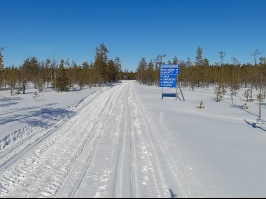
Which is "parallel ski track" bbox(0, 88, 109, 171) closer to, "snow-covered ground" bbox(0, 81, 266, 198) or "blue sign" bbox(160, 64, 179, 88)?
"snow-covered ground" bbox(0, 81, 266, 198)

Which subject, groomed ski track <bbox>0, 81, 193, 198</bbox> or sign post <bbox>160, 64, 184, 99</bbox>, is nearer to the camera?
groomed ski track <bbox>0, 81, 193, 198</bbox>

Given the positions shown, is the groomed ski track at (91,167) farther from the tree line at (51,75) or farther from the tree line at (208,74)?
the tree line at (208,74)

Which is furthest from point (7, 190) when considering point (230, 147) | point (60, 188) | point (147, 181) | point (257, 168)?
point (230, 147)

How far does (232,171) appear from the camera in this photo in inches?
255

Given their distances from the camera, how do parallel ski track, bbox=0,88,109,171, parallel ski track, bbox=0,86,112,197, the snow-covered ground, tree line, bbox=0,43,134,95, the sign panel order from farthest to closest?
tree line, bbox=0,43,134,95 < the sign panel < parallel ski track, bbox=0,88,109,171 < the snow-covered ground < parallel ski track, bbox=0,86,112,197

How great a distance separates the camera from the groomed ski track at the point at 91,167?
5.13 metres

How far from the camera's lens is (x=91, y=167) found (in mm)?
6523

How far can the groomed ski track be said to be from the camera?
5.13 meters

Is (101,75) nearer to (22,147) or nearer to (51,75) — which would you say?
(51,75)

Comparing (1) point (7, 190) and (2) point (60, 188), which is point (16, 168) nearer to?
(1) point (7, 190)

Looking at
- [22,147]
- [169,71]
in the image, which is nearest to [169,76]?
[169,71]

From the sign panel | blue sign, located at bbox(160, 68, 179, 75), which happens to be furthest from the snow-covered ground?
blue sign, located at bbox(160, 68, 179, 75)

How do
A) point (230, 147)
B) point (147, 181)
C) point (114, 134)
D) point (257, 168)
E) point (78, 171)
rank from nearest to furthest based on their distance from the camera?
point (147, 181)
point (78, 171)
point (257, 168)
point (230, 147)
point (114, 134)

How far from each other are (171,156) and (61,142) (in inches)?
148
